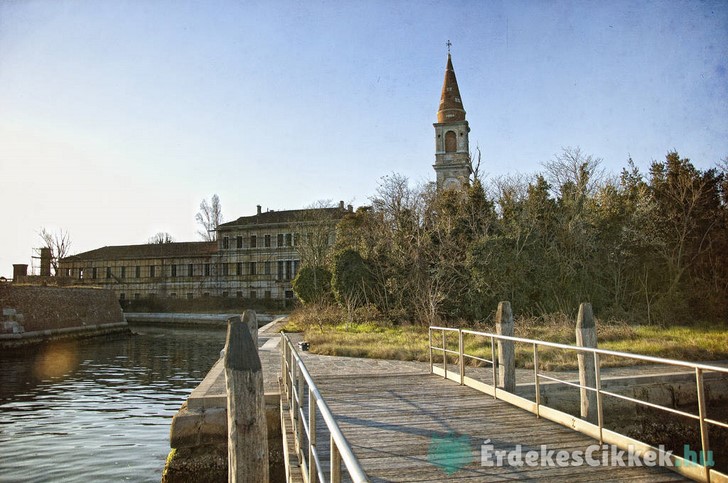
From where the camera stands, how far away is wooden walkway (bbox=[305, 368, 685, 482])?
468 centimetres

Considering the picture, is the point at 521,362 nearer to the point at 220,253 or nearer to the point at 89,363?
the point at 89,363

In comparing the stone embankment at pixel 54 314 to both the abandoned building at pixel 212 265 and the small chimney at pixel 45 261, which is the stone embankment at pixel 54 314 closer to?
the abandoned building at pixel 212 265

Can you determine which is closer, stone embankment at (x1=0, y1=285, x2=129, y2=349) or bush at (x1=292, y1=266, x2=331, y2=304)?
bush at (x1=292, y1=266, x2=331, y2=304)

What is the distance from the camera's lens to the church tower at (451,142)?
44.4 metres

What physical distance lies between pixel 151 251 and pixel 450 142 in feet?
118

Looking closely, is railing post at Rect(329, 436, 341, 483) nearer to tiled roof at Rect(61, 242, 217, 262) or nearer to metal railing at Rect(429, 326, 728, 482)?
metal railing at Rect(429, 326, 728, 482)

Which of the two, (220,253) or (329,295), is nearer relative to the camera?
(329,295)

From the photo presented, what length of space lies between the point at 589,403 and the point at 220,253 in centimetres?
5384

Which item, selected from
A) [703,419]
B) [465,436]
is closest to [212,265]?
[465,436]

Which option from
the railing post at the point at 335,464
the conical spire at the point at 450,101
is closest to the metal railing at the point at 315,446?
the railing post at the point at 335,464

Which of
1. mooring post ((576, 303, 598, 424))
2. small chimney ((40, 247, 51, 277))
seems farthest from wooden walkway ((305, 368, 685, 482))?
small chimney ((40, 247, 51, 277))

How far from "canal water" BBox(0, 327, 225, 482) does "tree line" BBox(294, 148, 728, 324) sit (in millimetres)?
8600

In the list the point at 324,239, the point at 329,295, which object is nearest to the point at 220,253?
the point at 324,239

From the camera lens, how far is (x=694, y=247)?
23297 mm
